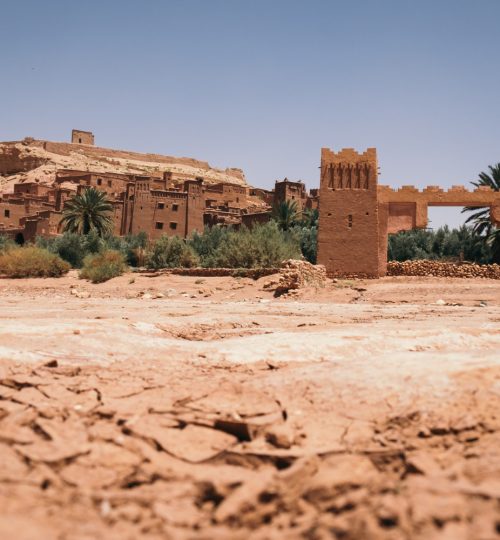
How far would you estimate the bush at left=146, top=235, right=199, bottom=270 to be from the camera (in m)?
27.6

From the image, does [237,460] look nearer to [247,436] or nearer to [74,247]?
[247,436]

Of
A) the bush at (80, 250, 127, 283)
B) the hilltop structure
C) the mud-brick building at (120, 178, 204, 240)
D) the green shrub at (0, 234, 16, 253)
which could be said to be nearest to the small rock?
the bush at (80, 250, 127, 283)

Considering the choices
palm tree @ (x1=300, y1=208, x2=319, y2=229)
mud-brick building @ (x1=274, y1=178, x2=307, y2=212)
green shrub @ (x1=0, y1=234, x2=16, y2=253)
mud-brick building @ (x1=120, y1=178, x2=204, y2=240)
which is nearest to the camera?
green shrub @ (x1=0, y1=234, x2=16, y2=253)

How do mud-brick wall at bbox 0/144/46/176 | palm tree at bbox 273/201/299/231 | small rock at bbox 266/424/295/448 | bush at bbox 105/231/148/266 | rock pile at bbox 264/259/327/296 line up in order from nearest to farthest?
small rock at bbox 266/424/295/448, rock pile at bbox 264/259/327/296, bush at bbox 105/231/148/266, palm tree at bbox 273/201/299/231, mud-brick wall at bbox 0/144/46/176

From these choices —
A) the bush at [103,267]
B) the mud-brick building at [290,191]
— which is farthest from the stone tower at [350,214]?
the mud-brick building at [290,191]

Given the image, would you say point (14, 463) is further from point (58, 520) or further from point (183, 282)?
point (183, 282)

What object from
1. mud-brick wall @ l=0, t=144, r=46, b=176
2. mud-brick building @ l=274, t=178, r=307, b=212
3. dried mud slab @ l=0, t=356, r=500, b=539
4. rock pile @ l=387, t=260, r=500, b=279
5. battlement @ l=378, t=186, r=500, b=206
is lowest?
dried mud slab @ l=0, t=356, r=500, b=539

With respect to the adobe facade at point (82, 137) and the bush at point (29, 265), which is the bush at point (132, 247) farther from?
the adobe facade at point (82, 137)

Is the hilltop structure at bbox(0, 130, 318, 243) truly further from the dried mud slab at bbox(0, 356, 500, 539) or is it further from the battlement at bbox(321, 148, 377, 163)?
the dried mud slab at bbox(0, 356, 500, 539)

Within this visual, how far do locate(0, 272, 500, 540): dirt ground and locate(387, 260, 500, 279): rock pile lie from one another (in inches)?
611

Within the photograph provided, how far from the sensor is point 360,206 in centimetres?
2123

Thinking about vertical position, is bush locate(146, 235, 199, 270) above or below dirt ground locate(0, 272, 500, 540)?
above

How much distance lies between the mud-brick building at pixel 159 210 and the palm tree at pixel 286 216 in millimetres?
8377

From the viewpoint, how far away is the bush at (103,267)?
23.0 m
